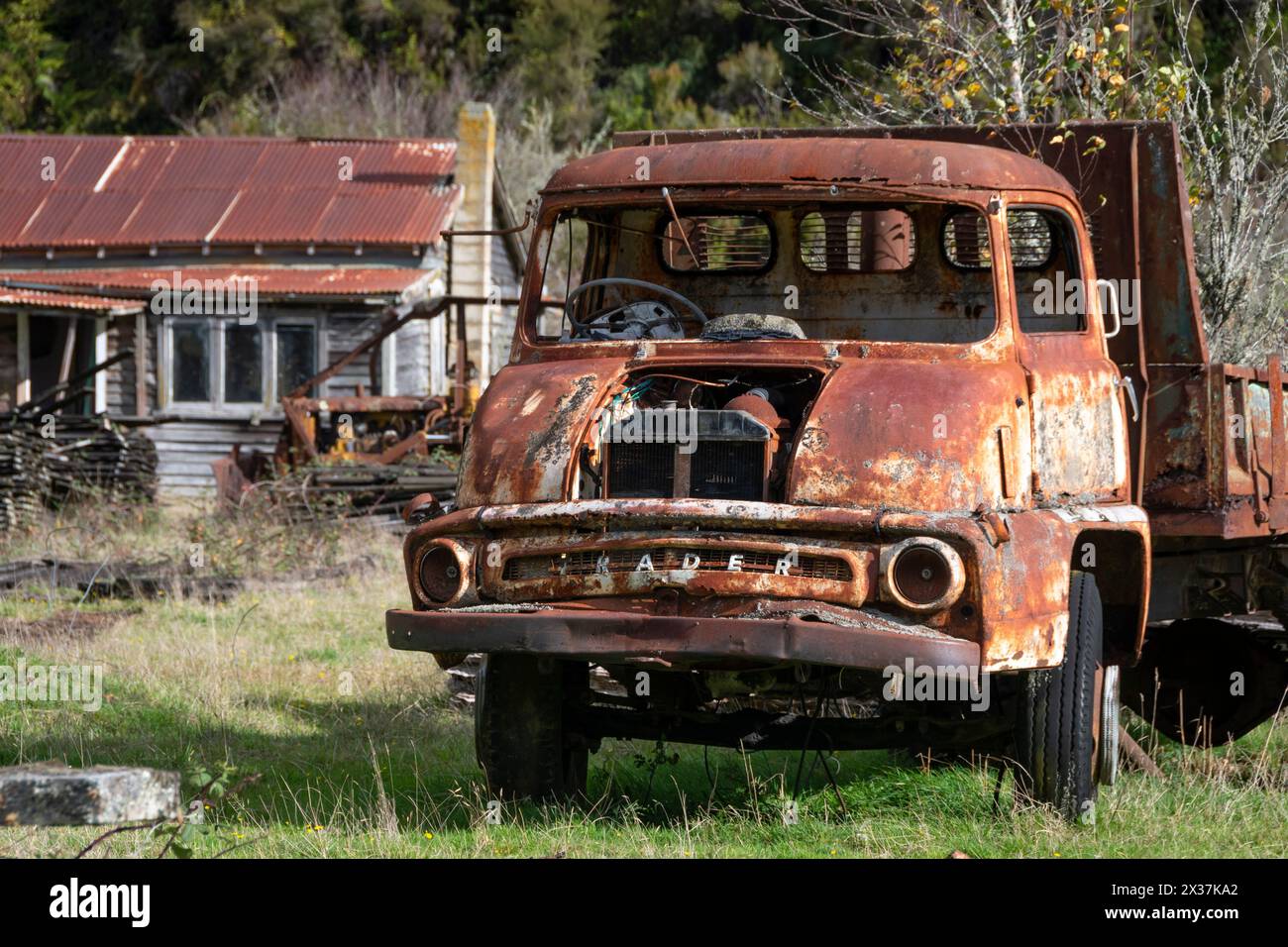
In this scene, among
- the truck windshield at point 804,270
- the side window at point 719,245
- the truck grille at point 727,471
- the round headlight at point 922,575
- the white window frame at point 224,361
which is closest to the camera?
the round headlight at point 922,575

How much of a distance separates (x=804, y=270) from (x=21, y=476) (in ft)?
39.5

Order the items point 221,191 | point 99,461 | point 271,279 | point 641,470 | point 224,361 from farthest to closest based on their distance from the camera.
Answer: point 221,191, point 224,361, point 271,279, point 99,461, point 641,470

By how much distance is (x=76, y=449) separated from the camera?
736 inches

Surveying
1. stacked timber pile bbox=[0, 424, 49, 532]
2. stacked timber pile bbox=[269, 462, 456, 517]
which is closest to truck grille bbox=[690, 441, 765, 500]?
stacked timber pile bbox=[269, 462, 456, 517]

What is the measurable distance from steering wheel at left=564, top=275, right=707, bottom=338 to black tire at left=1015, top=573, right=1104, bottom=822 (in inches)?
75.4

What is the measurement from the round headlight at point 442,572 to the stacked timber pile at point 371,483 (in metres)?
10.9

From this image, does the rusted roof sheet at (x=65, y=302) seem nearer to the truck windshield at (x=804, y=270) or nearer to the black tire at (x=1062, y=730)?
the truck windshield at (x=804, y=270)

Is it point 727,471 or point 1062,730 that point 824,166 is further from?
point 1062,730

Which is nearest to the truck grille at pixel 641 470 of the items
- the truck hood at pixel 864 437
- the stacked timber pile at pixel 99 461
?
the truck hood at pixel 864 437

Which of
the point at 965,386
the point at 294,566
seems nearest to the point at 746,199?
the point at 965,386

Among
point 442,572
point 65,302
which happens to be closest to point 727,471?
point 442,572

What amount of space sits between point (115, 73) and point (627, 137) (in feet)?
124

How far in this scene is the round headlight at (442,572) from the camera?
5941 millimetres

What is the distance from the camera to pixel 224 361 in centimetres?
2347
